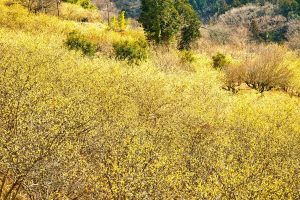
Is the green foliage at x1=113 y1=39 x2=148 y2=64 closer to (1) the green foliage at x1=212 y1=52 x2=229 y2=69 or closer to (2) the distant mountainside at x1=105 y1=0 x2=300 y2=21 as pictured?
(1) the green foliage at x1=212 y1=52 x2=229 y2=69

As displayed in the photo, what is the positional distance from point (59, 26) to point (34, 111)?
33378 mm

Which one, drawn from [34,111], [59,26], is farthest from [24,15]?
[34,111]

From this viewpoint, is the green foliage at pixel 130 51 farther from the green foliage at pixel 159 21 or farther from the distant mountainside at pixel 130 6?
the distant mountainside at pixel 130 6

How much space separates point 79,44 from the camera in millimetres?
39906

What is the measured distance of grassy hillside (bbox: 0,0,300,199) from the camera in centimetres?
1507

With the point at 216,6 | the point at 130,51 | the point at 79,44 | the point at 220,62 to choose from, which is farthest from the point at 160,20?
the point at 216,6

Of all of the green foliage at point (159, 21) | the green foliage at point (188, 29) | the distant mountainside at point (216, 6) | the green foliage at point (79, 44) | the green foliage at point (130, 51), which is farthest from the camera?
the distant mountainside at point (216, 6)

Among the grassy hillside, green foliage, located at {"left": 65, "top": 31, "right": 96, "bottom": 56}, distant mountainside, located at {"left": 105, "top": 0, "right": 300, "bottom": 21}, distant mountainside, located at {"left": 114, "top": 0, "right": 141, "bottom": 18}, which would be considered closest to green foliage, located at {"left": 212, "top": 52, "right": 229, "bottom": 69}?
the grassy hillside

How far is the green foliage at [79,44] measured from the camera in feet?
130

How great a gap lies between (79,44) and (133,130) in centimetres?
2288

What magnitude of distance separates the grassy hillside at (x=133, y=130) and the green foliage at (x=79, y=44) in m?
0.54

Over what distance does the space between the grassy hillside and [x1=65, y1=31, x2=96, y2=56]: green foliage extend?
542 mm

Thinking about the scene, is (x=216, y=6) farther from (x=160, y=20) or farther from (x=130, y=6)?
(x=160, y=20)

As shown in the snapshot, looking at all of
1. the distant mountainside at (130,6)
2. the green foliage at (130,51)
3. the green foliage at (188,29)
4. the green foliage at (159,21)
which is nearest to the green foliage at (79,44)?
the green foliage at (130,51)
